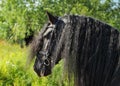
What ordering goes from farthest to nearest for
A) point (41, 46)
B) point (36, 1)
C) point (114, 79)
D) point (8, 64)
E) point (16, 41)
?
point (16, 41) → point (36, 1) → point (8, 64) → point (41, 46) → point (114, 79)

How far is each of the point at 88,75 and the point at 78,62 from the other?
4.7 inches

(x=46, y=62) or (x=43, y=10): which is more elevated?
(x=46, y=62)

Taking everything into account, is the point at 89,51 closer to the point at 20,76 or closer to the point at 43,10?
the point at 20,76

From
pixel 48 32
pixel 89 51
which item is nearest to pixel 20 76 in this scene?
pixel 48 32

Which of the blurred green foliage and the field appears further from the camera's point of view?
the blurred green foliage

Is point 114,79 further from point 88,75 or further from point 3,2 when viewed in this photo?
point 3,2

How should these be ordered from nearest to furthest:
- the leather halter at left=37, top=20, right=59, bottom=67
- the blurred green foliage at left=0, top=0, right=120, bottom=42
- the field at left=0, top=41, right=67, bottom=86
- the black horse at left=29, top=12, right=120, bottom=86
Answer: the black horse at left=29, top=12, right=120, bottom=86 < the leather halter at left=37, top=20, right=59, bottom=67 < the field at left=0, top=41, right=67, bottom=86 < the blurred green foliage at left=0, top=0, right=120, bottom=42

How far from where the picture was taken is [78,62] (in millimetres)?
2902

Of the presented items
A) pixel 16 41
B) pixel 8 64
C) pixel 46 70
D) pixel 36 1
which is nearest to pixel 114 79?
pixel 46 70

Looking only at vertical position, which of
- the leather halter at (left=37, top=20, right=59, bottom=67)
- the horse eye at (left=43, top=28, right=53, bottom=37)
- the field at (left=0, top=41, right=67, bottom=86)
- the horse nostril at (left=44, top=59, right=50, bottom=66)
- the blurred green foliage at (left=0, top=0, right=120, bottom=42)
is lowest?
the blurred green foliage at (left=0, top=0, right=120, bottom=42)

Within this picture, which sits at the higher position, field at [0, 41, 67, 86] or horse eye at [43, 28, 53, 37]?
horse eye at [43, 28, 53, 37]

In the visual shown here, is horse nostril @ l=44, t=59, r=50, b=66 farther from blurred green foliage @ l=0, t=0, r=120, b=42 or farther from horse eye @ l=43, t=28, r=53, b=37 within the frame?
blurred green foliage @ l=0, t=0, r=120, b=42

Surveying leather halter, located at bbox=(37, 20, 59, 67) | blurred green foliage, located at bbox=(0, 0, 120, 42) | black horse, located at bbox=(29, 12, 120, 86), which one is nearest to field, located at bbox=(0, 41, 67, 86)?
leather halter, located at bbox=(37, 20, 59, 67)

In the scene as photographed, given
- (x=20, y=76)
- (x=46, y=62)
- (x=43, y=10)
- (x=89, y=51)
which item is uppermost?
(x=89, y=51)
